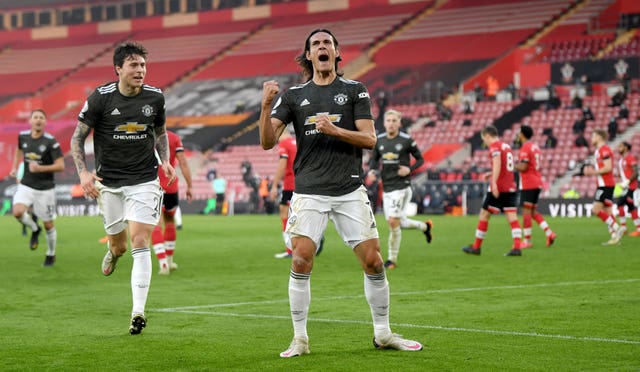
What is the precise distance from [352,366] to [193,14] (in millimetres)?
58450

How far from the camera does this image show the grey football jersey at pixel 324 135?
766cm

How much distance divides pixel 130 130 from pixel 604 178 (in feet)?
44.4

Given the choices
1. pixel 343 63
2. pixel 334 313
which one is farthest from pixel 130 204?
pixel 343 63

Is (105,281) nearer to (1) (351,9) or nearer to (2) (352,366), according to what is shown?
(2) (352,366)

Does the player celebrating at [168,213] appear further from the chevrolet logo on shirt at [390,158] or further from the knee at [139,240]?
the knee at [139,240]

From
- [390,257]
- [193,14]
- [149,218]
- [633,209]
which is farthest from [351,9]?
[149,218]

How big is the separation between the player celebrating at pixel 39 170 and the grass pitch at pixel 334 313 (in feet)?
2.81

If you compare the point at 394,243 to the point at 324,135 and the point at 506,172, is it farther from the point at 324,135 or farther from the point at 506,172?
the point at 324,135

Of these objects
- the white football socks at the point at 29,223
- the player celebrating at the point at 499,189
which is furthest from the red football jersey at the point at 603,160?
the white football socks at the point at 29,223

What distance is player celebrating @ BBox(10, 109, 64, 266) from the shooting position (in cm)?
1577

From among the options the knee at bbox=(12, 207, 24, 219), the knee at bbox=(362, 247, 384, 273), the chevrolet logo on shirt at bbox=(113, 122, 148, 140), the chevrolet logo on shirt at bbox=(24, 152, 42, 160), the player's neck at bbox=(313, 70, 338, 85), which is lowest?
the knee at bbox=(12, 207, 24, 219)

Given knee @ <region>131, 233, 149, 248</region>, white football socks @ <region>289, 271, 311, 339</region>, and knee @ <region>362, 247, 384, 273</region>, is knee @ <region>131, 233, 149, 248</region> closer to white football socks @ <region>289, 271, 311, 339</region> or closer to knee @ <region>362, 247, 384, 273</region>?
white football socks @ <region>289, 271, 311, 339</region>

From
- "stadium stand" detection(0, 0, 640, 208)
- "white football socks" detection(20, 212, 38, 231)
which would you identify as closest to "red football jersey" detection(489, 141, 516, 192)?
"white football socks" detection(20, 212, 38, 231)

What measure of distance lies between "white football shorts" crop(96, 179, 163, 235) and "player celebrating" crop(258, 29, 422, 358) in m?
2.05
